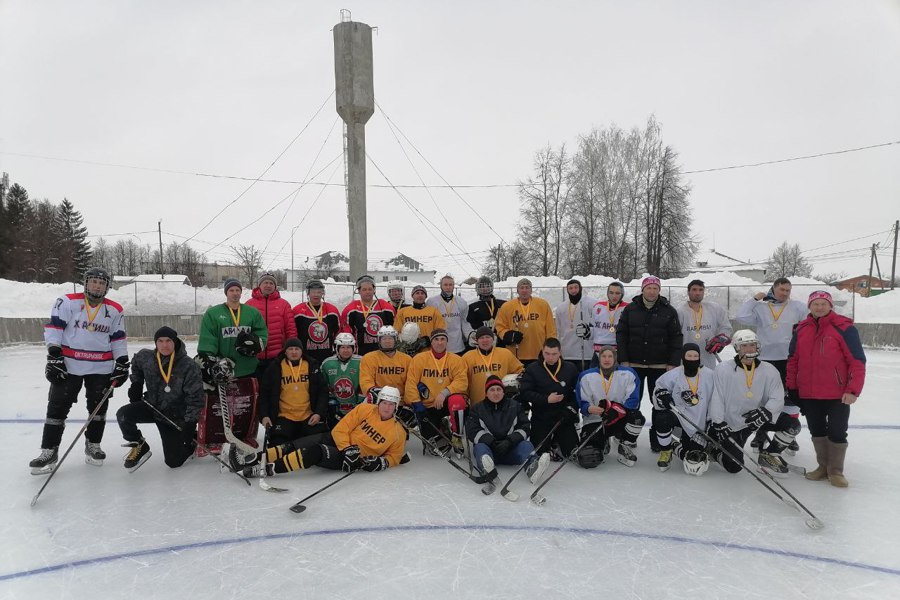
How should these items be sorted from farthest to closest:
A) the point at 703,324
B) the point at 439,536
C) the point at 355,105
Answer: the point at 355,105 < the point at 703,324 < the point at 439,536

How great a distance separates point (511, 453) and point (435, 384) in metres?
0.87

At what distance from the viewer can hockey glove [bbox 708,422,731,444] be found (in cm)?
378

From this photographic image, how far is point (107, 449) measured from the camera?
14.5 feet

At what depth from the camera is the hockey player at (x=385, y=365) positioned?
4332 millimetres

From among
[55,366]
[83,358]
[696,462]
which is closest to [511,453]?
[696,462]

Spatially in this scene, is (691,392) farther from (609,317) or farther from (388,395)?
(388,395)

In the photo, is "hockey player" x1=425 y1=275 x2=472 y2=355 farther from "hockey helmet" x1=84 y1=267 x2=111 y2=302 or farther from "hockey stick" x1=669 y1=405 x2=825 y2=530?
"hockey helmet" x1=84 y1=267 x2=111 y2=302

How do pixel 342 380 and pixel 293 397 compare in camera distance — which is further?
pixel 342 380

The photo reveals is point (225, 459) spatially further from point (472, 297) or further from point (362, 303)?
point (472, 297)

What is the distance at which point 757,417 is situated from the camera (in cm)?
373

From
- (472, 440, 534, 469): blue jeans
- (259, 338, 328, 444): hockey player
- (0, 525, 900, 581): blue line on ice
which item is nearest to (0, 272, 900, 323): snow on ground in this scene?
(259, 338, 328, 444): hockey player

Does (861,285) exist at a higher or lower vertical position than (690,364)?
lower

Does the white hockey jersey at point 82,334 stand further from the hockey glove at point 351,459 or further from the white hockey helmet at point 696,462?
the white hockey helmet at point 696,462

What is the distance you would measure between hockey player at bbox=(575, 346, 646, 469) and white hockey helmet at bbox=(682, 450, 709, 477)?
0.39 metres
